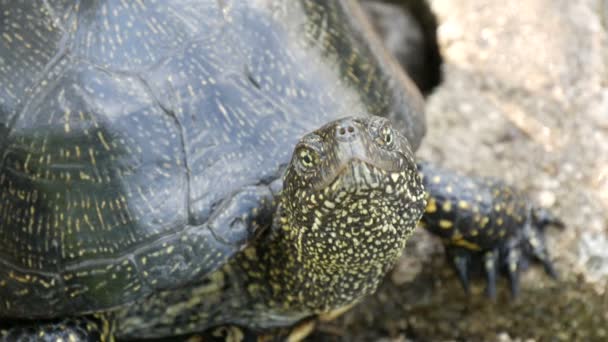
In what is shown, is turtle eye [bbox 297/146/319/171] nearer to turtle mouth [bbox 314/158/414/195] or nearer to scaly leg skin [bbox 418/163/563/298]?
turtle mouth [bbox 314/158/414/195]

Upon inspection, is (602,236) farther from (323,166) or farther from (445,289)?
(323,166)

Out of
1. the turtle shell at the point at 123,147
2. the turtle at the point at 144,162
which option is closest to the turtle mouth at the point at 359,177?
the turtle at the point at 144,162

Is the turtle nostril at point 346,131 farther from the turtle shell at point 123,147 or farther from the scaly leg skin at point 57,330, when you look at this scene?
the scaly leg skin at point 57,330

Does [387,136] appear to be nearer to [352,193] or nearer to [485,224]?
[352,193]

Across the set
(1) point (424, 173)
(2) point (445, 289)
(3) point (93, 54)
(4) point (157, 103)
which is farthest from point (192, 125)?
(2) point (445, 289)

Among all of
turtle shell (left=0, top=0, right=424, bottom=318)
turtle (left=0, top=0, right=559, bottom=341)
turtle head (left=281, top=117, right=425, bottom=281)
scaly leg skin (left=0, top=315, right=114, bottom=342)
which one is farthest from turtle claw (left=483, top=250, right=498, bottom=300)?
scaly leg skin (left=0, top=315, right=114, bottom=342)

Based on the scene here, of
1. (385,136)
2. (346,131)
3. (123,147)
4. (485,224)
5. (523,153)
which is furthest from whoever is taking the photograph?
(523,153)

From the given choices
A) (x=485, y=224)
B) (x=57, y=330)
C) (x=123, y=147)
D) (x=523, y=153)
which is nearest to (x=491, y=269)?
(x=485, y=224)
